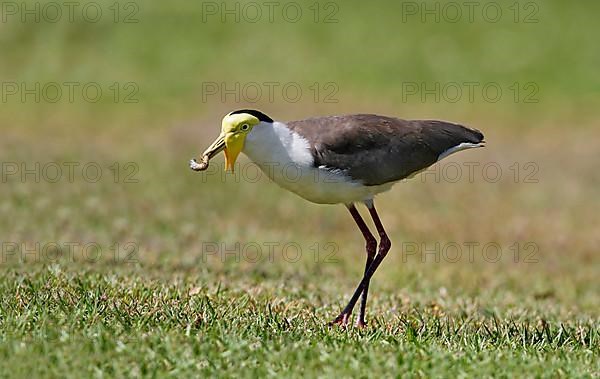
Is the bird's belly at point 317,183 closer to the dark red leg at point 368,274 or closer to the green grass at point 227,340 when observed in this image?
the dark red leg at point 368,274

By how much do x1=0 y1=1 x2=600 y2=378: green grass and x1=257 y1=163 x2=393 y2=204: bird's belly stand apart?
0.85 metres

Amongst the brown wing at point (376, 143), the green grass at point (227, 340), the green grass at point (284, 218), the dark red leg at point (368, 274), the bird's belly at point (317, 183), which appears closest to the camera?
the green grass at point (227, 340)

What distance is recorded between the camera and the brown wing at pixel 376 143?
6547 millimetres

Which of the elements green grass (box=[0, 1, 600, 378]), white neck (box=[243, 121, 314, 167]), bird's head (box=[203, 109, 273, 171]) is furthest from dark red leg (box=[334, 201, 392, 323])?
bird's head (box=[203, 109, 273, 171])

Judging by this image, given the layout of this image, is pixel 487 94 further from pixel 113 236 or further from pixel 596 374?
pixel 596 374

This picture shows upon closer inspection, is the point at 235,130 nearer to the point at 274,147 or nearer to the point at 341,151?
the point at 274,147

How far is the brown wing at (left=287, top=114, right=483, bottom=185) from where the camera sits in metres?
6.55

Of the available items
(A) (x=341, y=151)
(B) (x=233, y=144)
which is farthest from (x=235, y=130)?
(A) (x=341, y=151)

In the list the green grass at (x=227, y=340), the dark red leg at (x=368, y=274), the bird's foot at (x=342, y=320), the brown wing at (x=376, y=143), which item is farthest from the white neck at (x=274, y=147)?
the bird's foot at (x=342, y=320)

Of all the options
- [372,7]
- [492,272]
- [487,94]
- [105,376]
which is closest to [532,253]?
[492,272]

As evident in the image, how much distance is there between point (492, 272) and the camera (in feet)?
37.3

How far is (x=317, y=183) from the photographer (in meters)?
6.42

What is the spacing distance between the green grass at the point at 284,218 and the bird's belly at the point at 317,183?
85cm

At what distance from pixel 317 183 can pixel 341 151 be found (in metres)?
0.32
